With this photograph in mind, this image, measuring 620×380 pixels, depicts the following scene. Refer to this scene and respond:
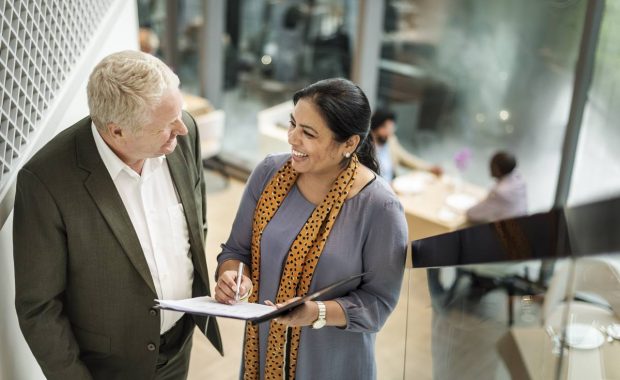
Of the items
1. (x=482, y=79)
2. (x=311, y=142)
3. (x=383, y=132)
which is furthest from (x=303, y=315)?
(x=482, y=79)

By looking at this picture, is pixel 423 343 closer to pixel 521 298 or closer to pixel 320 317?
pixel 320 317

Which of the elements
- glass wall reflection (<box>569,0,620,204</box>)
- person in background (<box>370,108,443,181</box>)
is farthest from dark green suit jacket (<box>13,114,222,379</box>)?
glass wall reflection (<box>569,0,620,204</box>)

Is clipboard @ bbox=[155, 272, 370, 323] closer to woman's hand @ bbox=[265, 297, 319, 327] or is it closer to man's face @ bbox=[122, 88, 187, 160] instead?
woman's hand @ bbox=[265, 297, 319, 327]

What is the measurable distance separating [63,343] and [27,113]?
30.4 inches

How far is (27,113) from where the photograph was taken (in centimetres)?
245

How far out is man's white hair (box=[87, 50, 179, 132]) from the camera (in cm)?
217

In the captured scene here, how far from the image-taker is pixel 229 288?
8.04 ft

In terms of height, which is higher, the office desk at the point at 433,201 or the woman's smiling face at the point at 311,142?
the woman's smiling face at the point at 311,142

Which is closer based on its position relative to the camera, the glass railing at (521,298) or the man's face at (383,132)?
the glass railing at (521,298)

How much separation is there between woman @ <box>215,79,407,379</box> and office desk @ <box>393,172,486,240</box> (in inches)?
128

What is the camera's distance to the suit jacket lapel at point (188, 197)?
258 centimetres

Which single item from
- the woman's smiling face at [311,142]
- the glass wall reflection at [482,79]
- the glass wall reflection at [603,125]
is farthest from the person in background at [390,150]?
the woman's smiling face at [311,142]

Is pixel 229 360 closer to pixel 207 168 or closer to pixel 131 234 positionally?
pixel 131 234

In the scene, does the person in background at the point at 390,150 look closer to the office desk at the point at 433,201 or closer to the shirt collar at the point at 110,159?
the office desk at the point at 433,201
